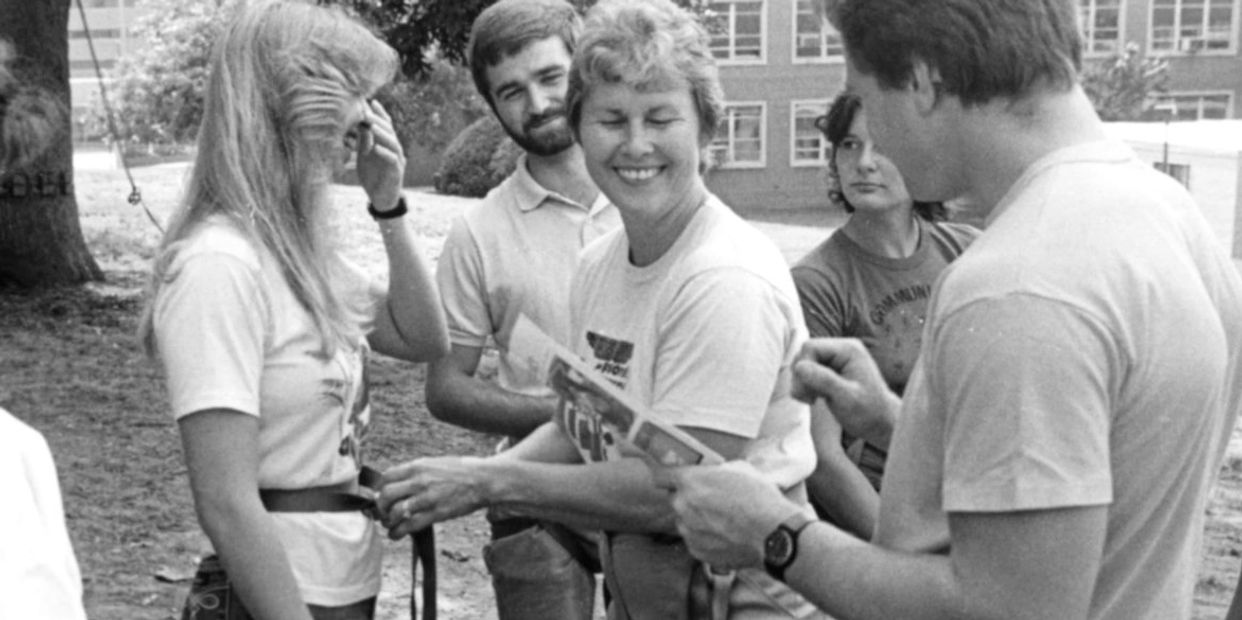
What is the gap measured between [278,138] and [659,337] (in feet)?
2.55

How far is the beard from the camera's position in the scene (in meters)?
4.09

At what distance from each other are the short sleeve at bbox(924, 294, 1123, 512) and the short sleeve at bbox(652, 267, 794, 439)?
2.88 ft

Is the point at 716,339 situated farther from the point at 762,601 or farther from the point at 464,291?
the point at 464,291

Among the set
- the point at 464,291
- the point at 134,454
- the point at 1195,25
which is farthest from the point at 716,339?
the point at 1195,25

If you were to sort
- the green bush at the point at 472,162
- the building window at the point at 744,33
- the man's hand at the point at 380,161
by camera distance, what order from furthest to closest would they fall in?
the building window at the point at 744,33 < the green bush at the point at 472,162 < the man's hand at the point at 380,161

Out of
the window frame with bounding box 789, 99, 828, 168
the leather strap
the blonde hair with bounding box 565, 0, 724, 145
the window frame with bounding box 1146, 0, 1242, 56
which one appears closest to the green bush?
the window frame with bounding box 789, 99, 828, 168

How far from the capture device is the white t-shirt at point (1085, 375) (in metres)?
1.92

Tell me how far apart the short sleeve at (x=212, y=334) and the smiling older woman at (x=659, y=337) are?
→ 1.37ft

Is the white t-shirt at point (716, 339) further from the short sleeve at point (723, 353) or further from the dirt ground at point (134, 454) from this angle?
the dirt ground at point (134, 454)

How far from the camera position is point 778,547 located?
7.35 ft

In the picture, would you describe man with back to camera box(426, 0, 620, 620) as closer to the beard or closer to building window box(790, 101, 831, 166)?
the beard

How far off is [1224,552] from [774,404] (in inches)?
219

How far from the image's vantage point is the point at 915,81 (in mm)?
2074

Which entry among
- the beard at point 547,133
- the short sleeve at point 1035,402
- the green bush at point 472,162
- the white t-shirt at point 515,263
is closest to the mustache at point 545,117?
the beard at point 547,133
